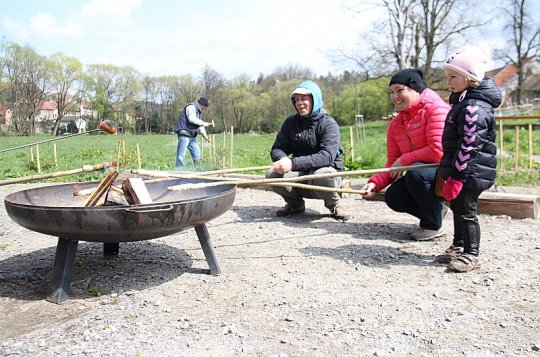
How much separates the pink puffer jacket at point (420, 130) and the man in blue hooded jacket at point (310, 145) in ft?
2.18

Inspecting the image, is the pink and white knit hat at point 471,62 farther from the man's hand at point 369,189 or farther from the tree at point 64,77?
the tree at point 64,77

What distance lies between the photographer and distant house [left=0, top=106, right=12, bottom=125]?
141 feet

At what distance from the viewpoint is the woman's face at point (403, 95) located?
156 inches

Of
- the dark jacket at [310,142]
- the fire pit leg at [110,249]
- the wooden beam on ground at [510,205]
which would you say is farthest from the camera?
the wooden beam on ground at [510,205]

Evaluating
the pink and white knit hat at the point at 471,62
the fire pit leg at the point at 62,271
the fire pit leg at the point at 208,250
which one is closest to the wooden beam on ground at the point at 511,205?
the pink and white knit hat at the point at 471,62

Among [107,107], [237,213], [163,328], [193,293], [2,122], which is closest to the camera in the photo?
[163,328]

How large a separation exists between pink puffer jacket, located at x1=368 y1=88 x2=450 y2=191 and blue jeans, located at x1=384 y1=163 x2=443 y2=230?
0.38 ft

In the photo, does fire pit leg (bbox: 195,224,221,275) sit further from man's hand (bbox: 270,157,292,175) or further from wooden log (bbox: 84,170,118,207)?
man's hand (bbox: 270,157,292,175)

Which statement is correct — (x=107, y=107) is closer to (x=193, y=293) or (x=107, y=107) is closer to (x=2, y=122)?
(x=2, y=122)

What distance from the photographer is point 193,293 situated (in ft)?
9.83

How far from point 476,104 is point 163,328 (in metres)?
2.39

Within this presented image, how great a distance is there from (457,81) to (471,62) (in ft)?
0.53

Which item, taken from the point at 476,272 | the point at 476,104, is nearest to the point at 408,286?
the point at 476,272

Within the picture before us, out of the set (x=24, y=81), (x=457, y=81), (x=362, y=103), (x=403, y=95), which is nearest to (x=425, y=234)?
(x=403, y=95)
